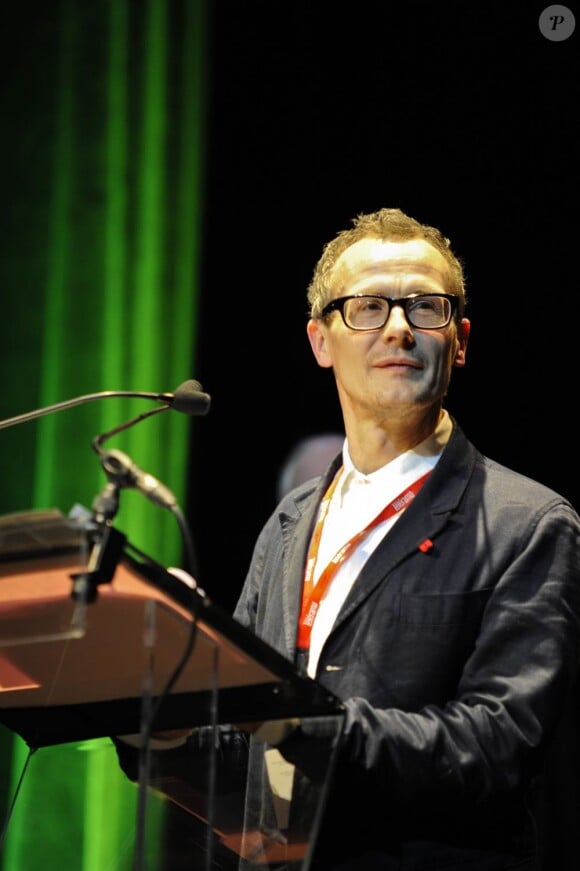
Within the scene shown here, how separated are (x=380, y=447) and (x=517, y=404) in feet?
4.31

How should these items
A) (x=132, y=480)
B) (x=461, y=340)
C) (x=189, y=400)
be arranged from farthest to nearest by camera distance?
1. (x=461, y=340)
2. (x=189, y=400)
3. (x=132, y=480)

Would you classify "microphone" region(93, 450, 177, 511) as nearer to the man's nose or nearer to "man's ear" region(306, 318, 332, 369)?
the man's nose

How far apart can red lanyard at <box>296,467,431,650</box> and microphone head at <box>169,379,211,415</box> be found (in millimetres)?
537

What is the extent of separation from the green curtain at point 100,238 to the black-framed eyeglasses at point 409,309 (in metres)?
1.62

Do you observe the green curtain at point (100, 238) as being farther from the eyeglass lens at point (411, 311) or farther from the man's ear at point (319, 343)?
the eyeglass lens at point (411, 311)

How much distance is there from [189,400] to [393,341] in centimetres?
68

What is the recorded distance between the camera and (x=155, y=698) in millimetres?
1687

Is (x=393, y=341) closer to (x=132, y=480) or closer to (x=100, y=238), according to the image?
(x=132, y=480)

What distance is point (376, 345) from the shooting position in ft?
8.11

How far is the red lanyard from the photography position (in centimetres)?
228

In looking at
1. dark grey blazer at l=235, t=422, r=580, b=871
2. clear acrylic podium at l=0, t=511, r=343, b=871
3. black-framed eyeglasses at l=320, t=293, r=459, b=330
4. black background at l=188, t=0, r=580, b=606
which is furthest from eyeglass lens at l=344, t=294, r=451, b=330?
black background at l=188, t=0, r=580, b=606

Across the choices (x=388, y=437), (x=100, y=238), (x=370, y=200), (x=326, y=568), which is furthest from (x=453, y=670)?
(x=100, y=238)

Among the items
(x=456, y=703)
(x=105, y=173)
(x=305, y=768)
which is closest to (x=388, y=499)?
(x=456, y=703)

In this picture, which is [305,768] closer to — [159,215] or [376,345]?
[376,345]
